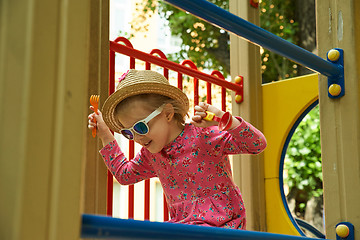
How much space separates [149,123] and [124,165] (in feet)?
0.77

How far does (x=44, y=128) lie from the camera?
62 centimetres

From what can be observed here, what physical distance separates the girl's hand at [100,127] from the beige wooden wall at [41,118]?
1082 mm

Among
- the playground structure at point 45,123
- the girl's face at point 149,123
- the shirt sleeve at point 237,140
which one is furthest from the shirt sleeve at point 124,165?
the playground structure at point 45,123

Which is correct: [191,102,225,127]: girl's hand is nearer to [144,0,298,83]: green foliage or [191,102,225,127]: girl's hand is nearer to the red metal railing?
the red metal railing

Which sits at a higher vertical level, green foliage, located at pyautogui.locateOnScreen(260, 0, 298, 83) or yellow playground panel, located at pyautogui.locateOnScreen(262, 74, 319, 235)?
green foliage, located at pyautogui.locateOnScreen(260, 0, 298, 83)

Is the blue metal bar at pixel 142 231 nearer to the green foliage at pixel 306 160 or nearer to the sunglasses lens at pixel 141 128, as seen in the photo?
the sunglasses lens at pixel 141 128

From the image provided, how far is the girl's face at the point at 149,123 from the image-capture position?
Answer: 1782 mm

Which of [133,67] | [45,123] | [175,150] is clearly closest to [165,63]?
[133,67]

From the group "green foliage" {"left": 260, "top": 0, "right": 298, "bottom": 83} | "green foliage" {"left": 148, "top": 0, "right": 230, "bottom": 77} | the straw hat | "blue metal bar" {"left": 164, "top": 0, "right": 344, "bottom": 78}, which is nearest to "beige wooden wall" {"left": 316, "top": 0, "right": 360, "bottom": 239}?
"blue metal bar" {"left": 164, "top": 0, "right": 344, "bottom": 78}

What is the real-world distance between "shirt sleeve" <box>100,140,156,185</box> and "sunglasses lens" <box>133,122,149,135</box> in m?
0.19

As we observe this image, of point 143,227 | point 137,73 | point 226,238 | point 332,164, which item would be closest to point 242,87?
point 137,73

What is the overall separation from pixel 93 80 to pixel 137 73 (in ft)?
0.72

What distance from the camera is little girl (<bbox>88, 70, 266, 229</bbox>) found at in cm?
178

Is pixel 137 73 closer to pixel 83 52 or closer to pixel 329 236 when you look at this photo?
pixel 329 236
